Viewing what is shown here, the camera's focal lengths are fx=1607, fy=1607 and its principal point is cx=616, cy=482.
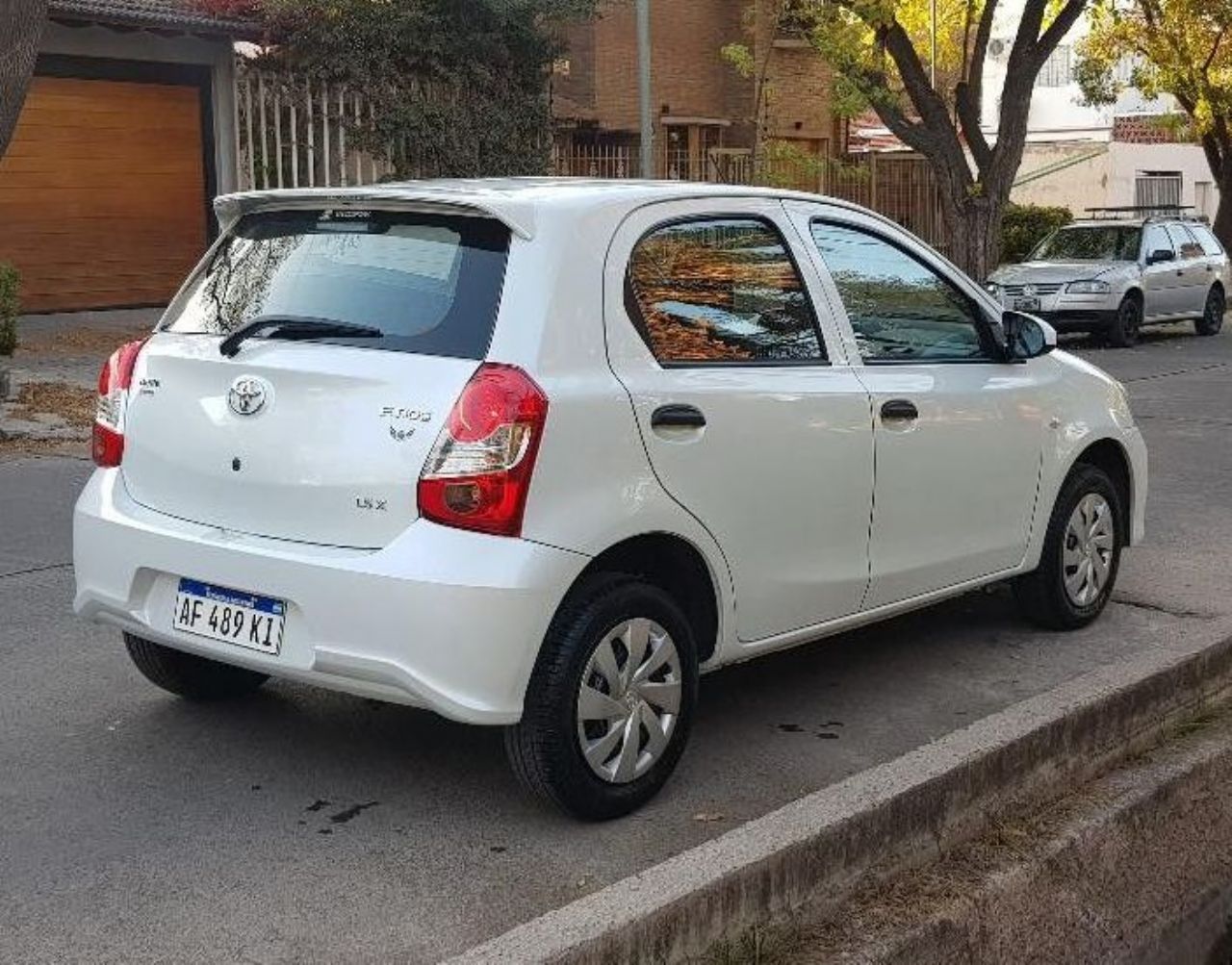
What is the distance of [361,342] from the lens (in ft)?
14.0

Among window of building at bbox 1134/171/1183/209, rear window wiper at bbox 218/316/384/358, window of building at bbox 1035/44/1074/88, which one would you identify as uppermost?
window of building at bbox 1035/44/1074/88

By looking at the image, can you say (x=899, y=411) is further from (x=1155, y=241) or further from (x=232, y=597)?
(x=1155, y=241)

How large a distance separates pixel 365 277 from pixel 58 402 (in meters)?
8.56

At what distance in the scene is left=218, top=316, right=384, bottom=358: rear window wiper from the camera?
4.32 m

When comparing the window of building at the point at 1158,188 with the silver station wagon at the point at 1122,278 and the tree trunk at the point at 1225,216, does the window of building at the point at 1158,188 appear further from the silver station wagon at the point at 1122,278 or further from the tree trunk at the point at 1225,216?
the silver station wagon at the point at 1122,278

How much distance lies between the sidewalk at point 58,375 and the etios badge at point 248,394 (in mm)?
6524

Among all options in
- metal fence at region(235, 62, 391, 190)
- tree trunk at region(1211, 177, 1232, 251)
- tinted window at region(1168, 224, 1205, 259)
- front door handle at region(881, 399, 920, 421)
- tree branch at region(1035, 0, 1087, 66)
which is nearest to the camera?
front door handle at region(881, 399, 920, 421)

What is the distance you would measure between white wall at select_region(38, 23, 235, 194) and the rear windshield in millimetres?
14699

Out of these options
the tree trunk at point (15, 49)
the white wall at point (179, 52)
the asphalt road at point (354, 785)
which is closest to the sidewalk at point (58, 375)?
the tree trunk at point (15, 49)

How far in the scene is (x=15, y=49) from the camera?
10359 mm

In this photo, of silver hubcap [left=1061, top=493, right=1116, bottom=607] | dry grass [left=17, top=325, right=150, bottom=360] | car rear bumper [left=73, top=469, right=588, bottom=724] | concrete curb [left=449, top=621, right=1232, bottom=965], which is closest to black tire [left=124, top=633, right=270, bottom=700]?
car rear bumper [left=73, top=469, right=588, bottom=724]

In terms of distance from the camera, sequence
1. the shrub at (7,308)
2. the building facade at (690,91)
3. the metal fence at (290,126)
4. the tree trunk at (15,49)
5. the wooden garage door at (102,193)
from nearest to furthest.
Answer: the tree trunk at (15,49) < the shrub at (7,308) < the wooden garage door at (102,193) < the metal fence at (290,126) < the building facade at (690,91)

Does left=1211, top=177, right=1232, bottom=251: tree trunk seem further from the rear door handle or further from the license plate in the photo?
the license plate

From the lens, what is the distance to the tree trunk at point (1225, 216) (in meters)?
28.5
